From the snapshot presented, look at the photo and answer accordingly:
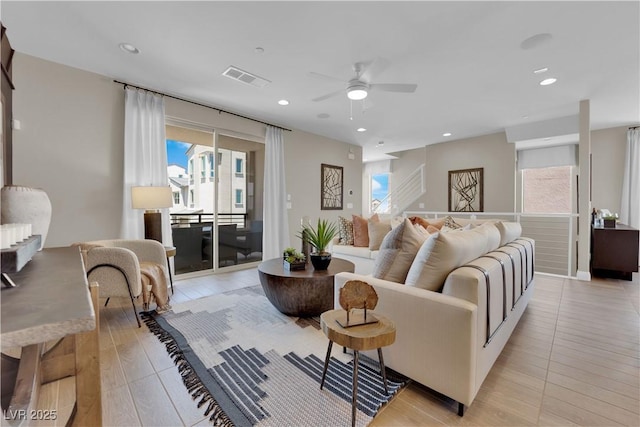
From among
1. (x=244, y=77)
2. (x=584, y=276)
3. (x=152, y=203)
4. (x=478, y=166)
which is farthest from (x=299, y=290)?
(x=478, y=166)

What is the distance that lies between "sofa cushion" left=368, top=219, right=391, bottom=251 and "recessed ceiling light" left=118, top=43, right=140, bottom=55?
10.7ft

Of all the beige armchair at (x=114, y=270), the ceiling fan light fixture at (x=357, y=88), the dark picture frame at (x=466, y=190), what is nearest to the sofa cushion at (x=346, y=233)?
the ceiling fan light fixture at (x=357, y=88)

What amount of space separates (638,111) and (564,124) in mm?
963

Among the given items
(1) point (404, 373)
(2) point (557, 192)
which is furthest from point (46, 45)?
(2) point (557, 192)

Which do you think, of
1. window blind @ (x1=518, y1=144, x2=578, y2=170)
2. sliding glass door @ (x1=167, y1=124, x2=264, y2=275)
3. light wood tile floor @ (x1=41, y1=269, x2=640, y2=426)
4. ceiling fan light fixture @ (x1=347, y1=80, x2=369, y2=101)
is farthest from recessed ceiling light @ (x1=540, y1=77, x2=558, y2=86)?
sliding glass door @ (x1=167, y1=124, x2=264, y2=275)

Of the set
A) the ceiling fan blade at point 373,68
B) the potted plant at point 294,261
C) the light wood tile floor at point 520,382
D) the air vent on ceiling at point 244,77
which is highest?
the air vent on ceiling at point 244,77

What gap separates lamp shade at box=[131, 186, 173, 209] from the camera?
3.13 metres

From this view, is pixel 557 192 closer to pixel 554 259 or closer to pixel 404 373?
pixel 554 259

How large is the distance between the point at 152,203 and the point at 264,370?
7.90 feet

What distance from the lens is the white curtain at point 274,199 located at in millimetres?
4859

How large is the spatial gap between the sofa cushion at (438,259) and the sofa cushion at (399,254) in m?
0.08

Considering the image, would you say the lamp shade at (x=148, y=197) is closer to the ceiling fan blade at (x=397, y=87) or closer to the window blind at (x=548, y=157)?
the ceiling fan blade at (x=397, y=87)

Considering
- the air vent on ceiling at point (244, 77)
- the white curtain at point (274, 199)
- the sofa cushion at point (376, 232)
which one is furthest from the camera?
the white curtain at point (274, 199)

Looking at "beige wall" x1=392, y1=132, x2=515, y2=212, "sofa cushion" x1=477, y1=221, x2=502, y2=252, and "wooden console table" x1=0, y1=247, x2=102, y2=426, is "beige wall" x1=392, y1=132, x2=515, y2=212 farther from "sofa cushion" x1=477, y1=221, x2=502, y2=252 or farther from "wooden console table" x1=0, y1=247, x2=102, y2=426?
"wooden console table" x1=0, y1=247, x2=102, y2=426
